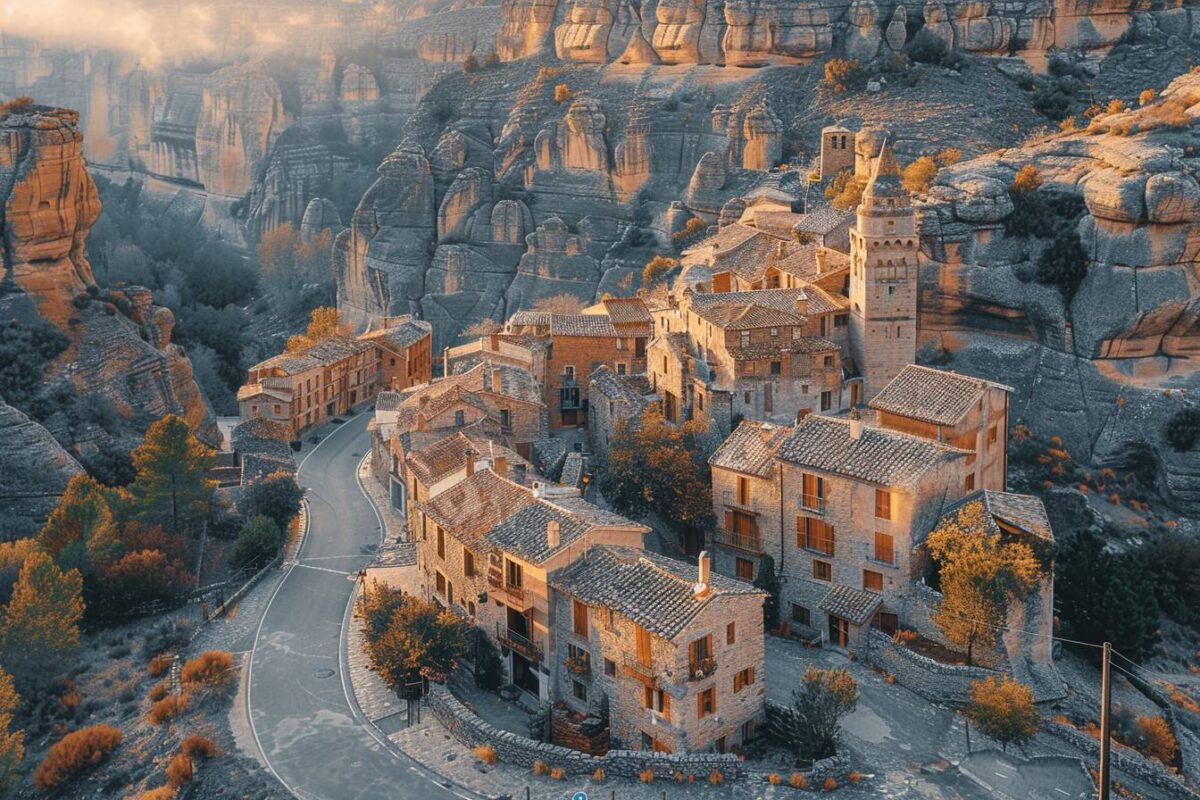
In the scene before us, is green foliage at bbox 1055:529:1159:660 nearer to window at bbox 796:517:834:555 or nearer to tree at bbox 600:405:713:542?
window at bbox 796:517:834:555

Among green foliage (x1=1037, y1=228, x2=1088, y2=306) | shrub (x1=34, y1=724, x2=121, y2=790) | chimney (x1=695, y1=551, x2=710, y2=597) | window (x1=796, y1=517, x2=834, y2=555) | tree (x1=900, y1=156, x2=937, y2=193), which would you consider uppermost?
tree (x1=900, y1=156, x2=937, y2=193)

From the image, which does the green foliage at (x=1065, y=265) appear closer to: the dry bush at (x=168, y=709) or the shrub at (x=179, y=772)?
the dry bush at (x=168, y=709)

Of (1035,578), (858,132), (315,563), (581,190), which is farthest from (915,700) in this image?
(581,190)

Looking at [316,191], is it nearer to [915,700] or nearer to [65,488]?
[65,488]

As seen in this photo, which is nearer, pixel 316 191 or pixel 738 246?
pixel 738 246

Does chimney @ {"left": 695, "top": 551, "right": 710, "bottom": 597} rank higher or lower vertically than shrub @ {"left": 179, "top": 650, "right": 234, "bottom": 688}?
higher

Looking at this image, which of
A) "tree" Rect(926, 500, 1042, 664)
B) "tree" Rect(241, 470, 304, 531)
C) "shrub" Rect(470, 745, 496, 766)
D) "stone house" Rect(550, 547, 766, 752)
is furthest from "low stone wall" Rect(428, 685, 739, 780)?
"tree" Rect(241, 470, 304, 531)

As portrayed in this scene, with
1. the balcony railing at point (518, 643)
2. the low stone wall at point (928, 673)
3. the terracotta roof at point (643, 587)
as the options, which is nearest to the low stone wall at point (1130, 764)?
the low stone wall at point (928, 673)
